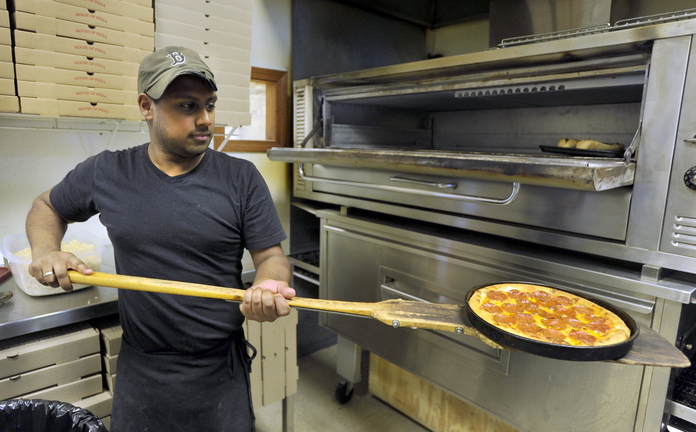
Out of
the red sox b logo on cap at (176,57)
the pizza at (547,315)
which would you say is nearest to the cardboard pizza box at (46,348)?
the red sox b logo on cap at (176,57)

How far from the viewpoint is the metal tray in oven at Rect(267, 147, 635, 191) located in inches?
45.9

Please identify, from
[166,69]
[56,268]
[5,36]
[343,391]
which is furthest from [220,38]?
[343,391]

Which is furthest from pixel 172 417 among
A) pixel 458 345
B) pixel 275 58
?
pixel 275 58

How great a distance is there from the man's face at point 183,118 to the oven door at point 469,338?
1.02 metres

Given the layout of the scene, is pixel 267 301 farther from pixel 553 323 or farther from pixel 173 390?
pixel 553 323

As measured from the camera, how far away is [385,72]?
2.01 meters

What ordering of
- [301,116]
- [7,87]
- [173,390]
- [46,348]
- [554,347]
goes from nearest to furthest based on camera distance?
1. [554,347]
2. [173,390]
3. [46,348]
4. [7,87]
5. [301,116]

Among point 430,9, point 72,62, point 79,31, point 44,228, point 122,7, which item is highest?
point 430,9

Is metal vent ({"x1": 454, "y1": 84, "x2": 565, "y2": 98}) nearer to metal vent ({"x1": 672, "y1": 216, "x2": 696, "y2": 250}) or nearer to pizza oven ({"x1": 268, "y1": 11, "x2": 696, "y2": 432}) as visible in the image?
pizza oven ({"x1": 268, "y1": 11, "x2": 696, "y2": 432})

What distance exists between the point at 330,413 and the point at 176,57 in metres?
2.02

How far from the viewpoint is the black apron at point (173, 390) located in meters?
1.33

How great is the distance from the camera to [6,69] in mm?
1543

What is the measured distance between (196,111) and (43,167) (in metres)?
1.19

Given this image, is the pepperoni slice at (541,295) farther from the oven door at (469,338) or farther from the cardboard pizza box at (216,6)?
the cardboard pizza box at (216,6)
